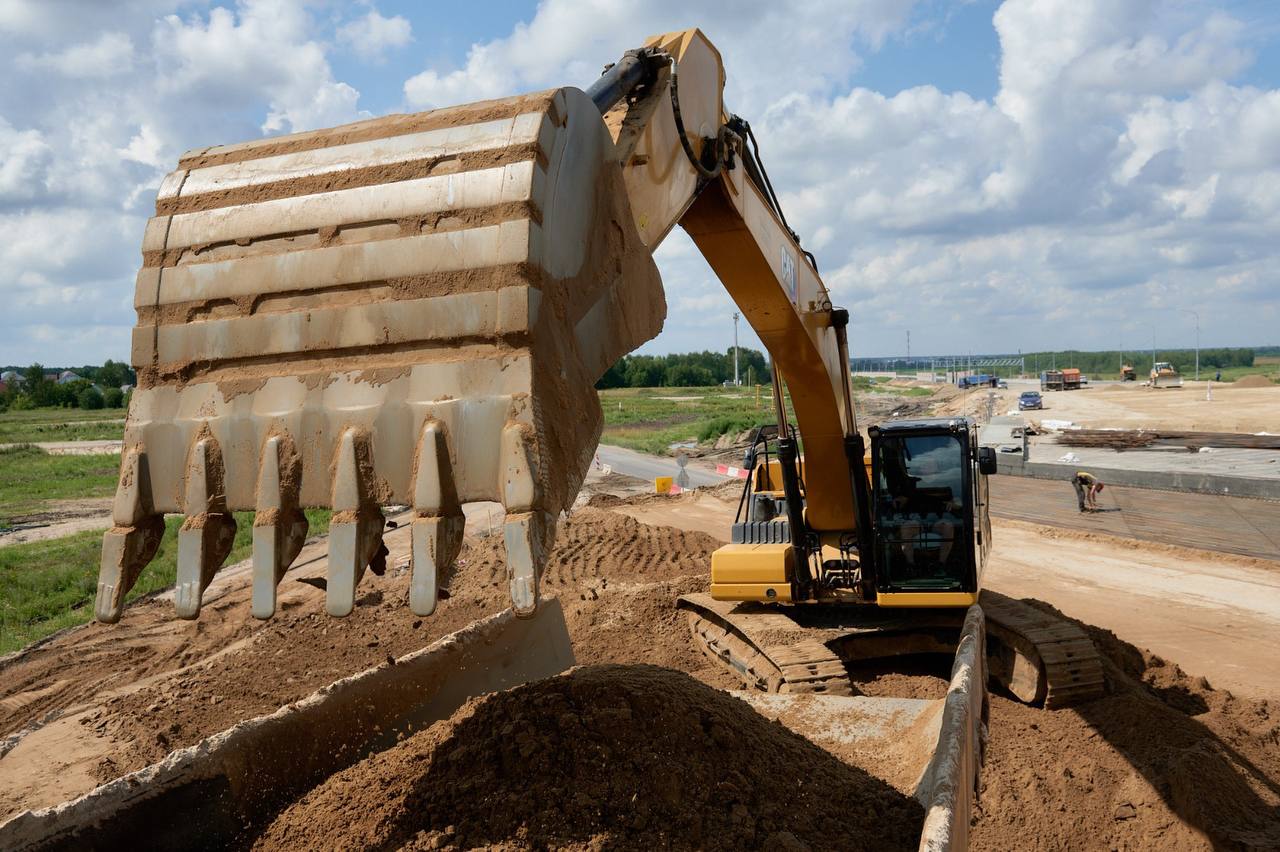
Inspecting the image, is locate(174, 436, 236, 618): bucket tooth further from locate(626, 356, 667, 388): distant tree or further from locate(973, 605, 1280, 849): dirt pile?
locate(626, 356, 667, 388): distant tree

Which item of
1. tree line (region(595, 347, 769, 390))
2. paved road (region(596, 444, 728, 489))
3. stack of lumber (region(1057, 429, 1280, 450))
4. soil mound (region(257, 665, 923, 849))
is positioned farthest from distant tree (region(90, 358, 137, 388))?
soil mound (region(257, 665, 923, 849))

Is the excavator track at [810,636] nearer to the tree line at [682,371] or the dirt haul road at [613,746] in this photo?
the dirt haul road at [613,746]

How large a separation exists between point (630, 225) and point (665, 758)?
7.11ft

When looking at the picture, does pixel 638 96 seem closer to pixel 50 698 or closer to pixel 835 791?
pixel 835 791

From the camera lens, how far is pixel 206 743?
13.6 feet

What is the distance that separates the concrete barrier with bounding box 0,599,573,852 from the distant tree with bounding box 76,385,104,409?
301 ft

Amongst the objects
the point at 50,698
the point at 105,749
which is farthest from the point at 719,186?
the point at 50,698

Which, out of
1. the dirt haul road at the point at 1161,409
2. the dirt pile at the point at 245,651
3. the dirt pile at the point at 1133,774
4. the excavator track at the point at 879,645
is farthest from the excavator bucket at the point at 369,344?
the dirt haul road at the point at 1161,409

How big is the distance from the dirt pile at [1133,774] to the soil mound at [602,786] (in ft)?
4.02

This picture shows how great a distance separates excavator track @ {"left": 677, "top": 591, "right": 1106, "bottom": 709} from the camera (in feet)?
20.2

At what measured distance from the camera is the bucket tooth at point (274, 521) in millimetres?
2816

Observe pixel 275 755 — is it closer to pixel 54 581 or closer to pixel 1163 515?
pixel 54 581

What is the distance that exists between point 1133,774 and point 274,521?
501 cm

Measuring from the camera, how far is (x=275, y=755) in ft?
14.5
